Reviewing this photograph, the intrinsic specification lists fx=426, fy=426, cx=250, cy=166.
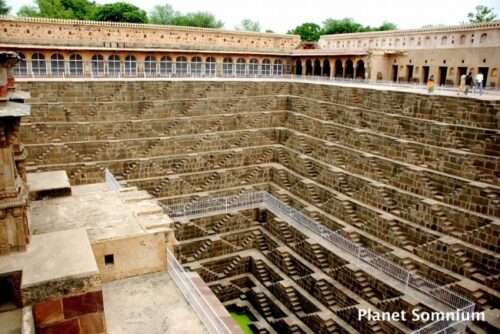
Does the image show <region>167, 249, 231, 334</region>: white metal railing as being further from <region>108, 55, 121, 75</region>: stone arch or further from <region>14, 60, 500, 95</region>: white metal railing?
<region>108, 55, 121, 75</region>: stone arch

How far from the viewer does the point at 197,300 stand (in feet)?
25.4

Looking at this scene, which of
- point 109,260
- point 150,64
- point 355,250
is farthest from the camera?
point 150,64

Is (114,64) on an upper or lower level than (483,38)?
lower

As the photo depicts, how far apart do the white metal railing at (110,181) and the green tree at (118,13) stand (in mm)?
32281

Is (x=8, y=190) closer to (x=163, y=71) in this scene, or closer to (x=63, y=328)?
(x=63, y=328)

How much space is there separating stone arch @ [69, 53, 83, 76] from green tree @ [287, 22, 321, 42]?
3521 centimetres

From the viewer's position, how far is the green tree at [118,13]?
42.4 meters

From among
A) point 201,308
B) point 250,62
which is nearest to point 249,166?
point 201,308

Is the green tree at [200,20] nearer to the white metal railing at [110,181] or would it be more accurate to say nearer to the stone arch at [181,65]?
the stone arch at [181,65]

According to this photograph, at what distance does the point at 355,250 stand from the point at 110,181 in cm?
797

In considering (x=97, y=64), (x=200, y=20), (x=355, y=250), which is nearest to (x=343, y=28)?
(x=200, y=20)

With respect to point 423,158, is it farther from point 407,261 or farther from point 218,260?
point 218,260

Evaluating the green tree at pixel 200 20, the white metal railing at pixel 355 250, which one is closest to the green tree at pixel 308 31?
the green tree at pixel 200 20

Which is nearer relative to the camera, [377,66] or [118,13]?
[377,66]
